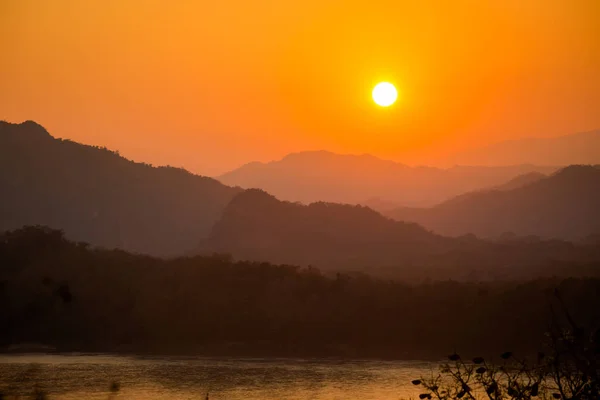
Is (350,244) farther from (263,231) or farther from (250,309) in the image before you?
(250,309)

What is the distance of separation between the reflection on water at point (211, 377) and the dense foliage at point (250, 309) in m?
8.34

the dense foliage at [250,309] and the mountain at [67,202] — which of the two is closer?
the dense foliage at [250,309]

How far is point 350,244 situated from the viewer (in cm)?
15462

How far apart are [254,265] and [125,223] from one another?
4094 inches

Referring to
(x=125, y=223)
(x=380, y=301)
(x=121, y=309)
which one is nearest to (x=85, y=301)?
(x=121, y=309)

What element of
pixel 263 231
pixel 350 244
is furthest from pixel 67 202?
pixel 350 244

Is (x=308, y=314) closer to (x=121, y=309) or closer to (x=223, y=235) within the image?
(x=121, y=309)

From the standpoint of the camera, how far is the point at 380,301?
87.4m

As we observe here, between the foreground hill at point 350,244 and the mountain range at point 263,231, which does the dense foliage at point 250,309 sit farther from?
the foreground hill at point 350,244

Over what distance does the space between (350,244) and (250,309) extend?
70.0 metres

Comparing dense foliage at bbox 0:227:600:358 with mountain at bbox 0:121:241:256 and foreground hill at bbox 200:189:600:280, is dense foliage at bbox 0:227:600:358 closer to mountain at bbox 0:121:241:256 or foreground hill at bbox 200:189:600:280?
foreground hill at bbox 200:189:600:280

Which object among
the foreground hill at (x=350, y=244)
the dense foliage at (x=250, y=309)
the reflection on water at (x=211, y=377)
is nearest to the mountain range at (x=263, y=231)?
the foreground hill at (x=350, y=244)

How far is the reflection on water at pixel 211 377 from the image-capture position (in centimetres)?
5125

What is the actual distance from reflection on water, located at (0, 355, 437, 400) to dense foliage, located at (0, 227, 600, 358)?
8343mm
